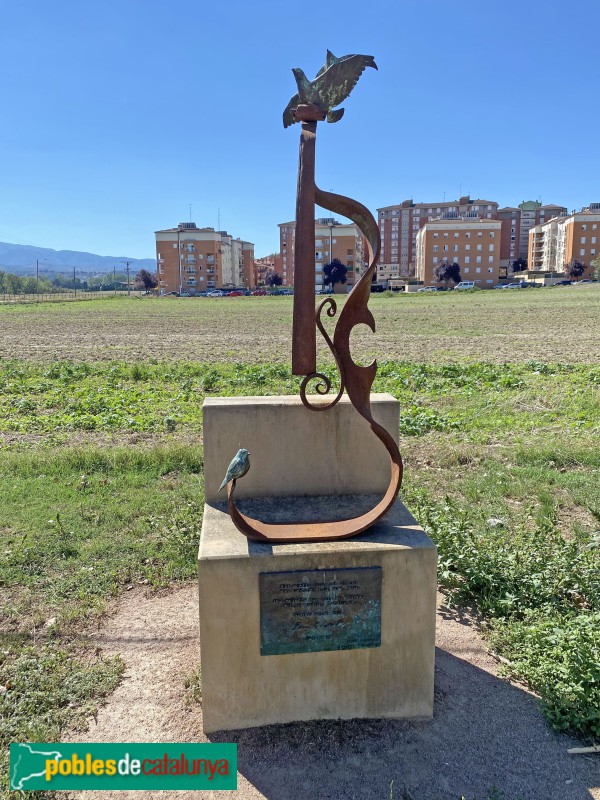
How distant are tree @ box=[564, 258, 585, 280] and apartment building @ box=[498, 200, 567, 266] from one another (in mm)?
31245

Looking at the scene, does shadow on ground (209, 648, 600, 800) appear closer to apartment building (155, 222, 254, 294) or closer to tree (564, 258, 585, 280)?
tree (564, 258, 585, 280)

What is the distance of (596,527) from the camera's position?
18.6ft

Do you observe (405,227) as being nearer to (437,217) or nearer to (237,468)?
(437,217)

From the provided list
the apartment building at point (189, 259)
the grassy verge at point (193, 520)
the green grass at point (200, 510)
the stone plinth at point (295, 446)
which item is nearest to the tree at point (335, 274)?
the apartment building at point (189, 259)

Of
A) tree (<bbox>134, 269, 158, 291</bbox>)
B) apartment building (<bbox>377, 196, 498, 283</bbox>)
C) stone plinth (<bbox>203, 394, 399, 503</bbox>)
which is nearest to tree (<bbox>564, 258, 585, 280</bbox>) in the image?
apartment building (<bbox>377, 196, 498, 283</bbox>)

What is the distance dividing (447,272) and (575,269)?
20306 millimetres

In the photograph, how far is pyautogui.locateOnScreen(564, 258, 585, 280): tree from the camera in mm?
92375

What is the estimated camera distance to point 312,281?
12.7 ft

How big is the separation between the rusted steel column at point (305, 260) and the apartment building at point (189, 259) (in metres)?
99.7

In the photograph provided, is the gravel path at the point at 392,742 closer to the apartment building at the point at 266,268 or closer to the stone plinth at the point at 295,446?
the stone plinth at the point at 295,446

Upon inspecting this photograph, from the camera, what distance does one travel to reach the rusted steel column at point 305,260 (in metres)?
3.76

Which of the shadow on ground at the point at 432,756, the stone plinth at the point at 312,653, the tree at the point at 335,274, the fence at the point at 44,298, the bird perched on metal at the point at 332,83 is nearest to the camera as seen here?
the shadow on ground at the point at 432,756

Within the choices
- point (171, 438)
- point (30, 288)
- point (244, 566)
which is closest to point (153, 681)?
point (244, 566)

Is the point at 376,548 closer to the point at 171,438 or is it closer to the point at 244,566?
the point at 244,566
